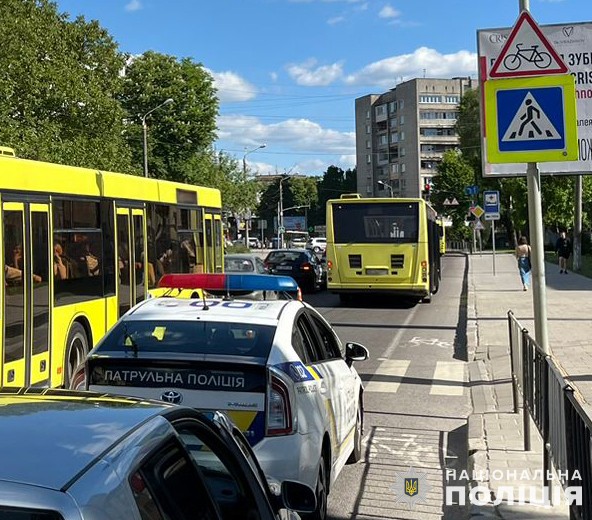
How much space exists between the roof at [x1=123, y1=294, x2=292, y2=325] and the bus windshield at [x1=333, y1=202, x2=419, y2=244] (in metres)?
15.6

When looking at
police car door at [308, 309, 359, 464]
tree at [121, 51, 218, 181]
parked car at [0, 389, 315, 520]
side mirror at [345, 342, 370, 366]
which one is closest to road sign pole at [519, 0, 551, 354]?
side mirror at [345, 342, 370, 366]

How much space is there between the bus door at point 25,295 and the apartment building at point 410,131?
114272mm

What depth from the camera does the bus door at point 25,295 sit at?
823 cm

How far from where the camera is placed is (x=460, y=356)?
44.1 feet

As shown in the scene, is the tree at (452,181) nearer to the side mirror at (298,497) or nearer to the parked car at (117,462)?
the side mirror at (298,497)

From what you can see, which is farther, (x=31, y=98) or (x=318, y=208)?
(x=318, y=208)

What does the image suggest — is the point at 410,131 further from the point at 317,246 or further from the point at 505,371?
the point at 505,371

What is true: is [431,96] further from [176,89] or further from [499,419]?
[499,419]

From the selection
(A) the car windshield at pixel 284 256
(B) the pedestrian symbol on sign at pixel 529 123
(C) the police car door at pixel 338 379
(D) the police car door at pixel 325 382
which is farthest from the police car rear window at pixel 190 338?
(A) the car windshield at pixel 284 256

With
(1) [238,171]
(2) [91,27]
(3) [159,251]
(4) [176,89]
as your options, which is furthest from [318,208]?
(3) [159,251]

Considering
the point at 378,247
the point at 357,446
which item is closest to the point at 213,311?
the point at 357,446

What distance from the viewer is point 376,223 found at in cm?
2152

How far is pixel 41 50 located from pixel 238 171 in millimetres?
41412

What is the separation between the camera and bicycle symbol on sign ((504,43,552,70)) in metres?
7.15
